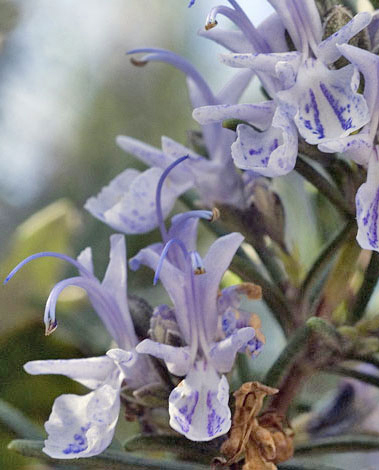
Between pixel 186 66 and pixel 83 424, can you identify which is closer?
pixel 83 424

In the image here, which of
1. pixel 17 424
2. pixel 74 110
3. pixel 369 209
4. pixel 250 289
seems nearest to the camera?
pixel 369 209

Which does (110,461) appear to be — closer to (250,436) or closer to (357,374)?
(250,436)

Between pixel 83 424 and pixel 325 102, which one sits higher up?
pixel 325 102

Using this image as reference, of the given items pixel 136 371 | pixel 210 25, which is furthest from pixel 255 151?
pixel 136 371

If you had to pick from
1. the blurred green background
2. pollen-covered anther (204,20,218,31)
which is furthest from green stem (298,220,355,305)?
the blurred green background

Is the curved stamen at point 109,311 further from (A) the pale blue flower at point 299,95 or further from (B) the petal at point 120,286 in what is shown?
(A) the pale blue flower at point 299,95

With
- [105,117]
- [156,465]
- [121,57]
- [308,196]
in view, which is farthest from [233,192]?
[121,57]

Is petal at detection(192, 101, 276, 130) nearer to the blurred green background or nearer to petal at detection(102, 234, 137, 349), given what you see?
petal at detection(102, 234, 137, 349)
